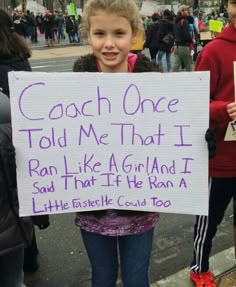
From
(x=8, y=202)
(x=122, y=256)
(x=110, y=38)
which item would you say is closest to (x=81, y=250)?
(x=122, y=256)

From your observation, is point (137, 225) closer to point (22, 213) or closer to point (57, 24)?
point (22, 213)

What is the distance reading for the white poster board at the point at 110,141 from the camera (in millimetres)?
1629

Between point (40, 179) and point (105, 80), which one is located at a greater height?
point (105, 80)

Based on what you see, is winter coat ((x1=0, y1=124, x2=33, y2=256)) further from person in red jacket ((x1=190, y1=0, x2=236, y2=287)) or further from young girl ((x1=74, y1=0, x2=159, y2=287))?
person in red jacket ((x1=190, y1=0, x2=236, y2=287))

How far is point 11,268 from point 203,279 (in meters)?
1.17

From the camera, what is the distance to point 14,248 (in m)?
1.77

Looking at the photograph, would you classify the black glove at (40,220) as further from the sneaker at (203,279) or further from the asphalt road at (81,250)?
the sneaker at (203,279)

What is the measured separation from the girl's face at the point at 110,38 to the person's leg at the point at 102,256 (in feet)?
2.34

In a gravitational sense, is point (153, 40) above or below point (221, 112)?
below

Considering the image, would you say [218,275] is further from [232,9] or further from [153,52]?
[153,52]

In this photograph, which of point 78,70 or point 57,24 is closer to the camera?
point 78,70

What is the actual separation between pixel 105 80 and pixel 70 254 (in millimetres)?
1755

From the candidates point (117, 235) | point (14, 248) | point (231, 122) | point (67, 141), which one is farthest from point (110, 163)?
point (231, 122)

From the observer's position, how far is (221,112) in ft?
6.38
